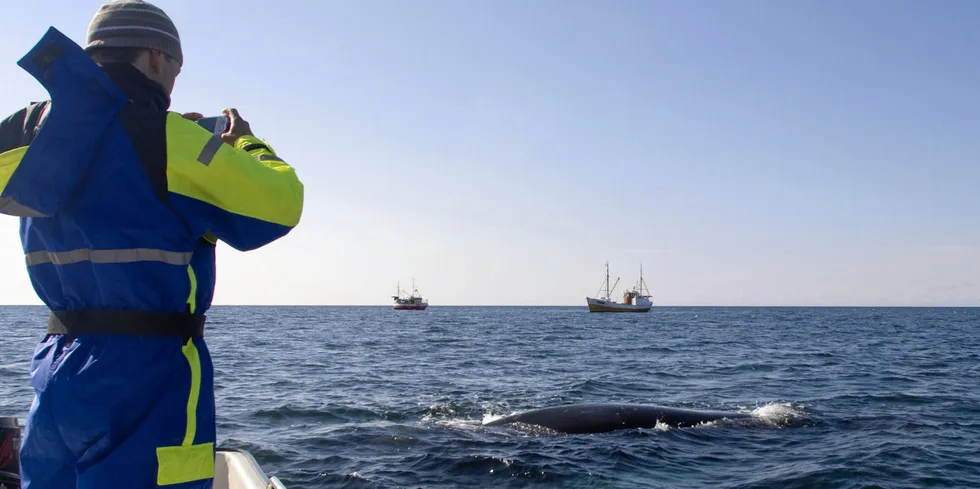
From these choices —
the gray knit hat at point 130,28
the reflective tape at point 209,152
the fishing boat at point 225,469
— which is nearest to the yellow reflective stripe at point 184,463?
the reflective tape at point 209,152

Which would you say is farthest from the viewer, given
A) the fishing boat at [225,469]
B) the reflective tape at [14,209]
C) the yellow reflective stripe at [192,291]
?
the fishing boat at [225,469]

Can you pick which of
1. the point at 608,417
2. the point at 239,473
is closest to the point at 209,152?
the point at 239,473

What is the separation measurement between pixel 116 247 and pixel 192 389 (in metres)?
0.48

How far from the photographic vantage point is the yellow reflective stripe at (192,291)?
228 cm

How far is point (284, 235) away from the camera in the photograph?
2361 millimetres

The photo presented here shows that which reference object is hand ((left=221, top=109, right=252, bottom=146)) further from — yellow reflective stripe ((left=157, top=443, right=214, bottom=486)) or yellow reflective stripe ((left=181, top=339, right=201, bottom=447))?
yellow reflective stripe ((left=157, top=443, right=214, bottom=486))

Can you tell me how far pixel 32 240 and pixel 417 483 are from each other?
7.79 m

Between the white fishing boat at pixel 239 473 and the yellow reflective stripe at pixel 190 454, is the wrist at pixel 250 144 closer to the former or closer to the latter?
the yellow reflective stripe at pixel 190 454

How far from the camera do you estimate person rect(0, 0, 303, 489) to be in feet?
6.78

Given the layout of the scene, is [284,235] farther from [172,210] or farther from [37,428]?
[37,428]

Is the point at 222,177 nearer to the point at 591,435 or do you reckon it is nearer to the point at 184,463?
the point at 184,463

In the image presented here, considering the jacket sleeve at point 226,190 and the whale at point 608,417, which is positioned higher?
the jacket sleeve at point 226,190

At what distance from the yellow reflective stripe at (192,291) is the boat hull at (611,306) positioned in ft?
344

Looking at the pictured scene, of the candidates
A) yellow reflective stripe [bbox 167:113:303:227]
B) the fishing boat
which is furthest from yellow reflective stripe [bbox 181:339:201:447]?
the fishing boat
